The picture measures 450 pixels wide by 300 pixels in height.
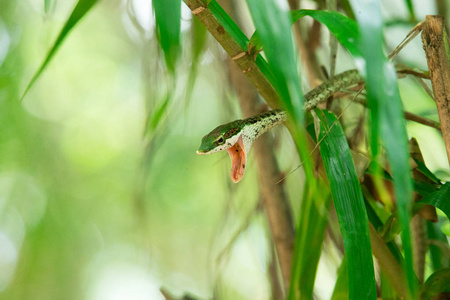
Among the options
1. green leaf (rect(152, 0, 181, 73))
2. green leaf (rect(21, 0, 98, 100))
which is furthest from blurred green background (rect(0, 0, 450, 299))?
green leaf (rect(152, 0, 181, 73))

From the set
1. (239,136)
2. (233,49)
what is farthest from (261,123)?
(233,49)

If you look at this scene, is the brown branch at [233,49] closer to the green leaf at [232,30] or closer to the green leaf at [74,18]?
the green leaf at [232,30]

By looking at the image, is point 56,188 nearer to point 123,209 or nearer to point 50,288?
point 50,288

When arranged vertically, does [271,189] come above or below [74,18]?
below

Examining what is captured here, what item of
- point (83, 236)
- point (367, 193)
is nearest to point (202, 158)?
point (83, 236)

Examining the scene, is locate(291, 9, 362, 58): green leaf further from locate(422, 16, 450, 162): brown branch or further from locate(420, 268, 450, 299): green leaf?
locate(420, 268, 450, 299): green leaf

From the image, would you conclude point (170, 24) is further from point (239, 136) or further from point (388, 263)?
point (388, 263)
